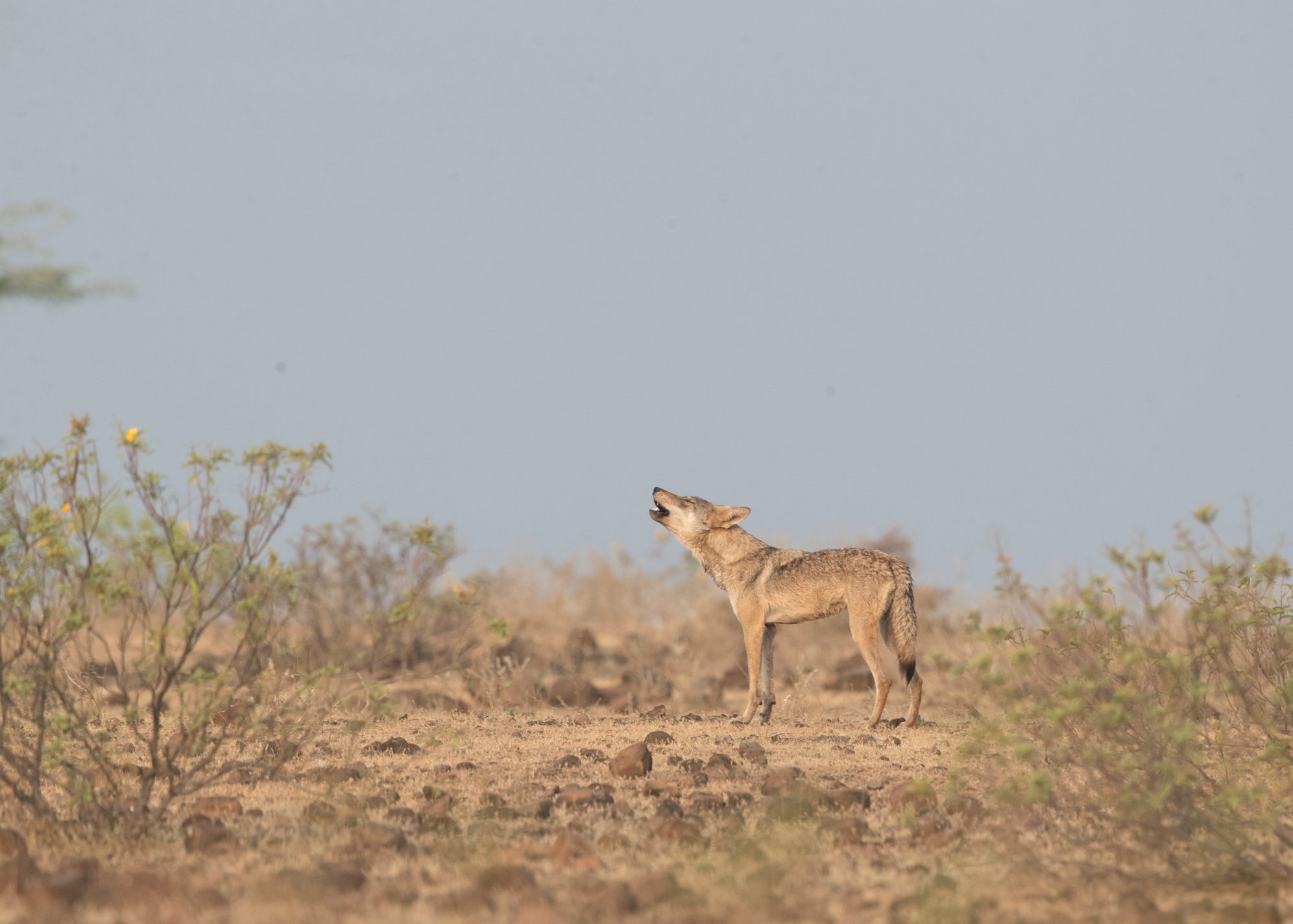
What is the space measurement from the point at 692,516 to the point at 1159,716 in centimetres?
633

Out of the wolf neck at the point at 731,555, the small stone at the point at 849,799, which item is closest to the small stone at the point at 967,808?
the small stone at the point at 849,799

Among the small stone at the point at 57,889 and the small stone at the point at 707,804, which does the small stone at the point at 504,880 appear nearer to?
the small stone at the point at 57,889

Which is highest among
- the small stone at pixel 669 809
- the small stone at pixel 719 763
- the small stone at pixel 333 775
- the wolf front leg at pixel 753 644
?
the wolf front leg at pixel 753 644

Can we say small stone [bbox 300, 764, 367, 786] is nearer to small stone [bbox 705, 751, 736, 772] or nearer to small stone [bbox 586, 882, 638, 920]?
small stone [bbox 705, 751, 736, 772]

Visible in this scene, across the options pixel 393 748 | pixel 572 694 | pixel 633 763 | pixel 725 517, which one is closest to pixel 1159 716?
pixel 633 763

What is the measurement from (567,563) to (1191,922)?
19626 mm

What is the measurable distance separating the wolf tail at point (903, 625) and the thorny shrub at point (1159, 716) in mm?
2508

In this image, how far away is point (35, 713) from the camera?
609 centimetres

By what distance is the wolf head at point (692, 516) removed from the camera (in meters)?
11.2

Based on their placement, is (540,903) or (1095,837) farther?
(1095,837)

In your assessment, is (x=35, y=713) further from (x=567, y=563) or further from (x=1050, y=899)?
(x=567, y=563)

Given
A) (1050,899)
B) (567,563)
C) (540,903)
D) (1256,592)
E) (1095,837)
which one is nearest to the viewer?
(540,903)

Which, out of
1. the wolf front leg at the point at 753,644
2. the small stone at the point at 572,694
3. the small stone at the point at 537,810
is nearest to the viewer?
the small stone at the point at 537,810

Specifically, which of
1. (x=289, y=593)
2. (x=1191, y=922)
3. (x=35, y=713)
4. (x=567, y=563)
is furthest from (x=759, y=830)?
(x=567, y=563)
